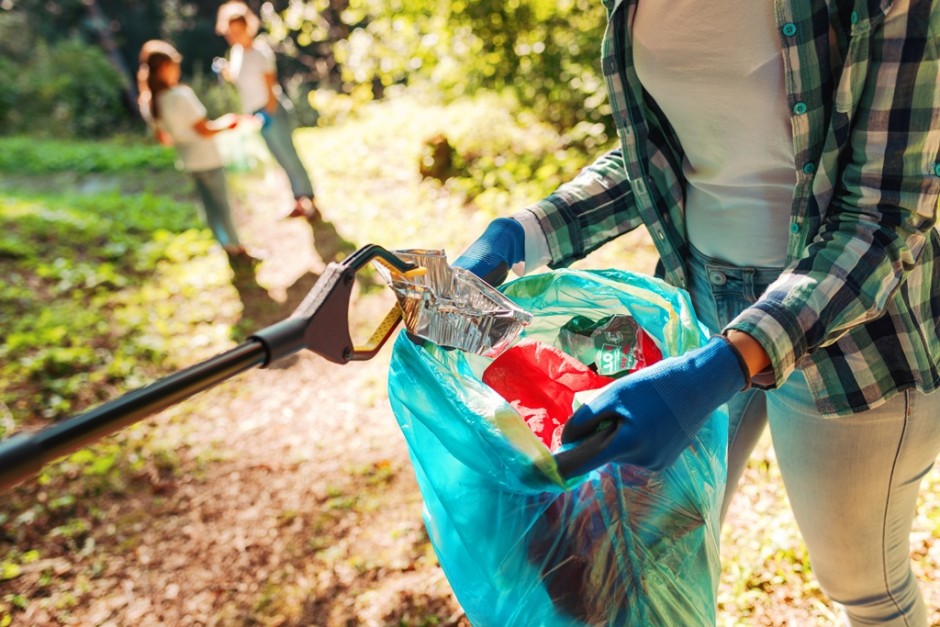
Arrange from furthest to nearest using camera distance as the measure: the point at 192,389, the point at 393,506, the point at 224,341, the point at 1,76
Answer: the point at 1,76 < the point at 224,341 < the point at 393,506 < the point at 192,389

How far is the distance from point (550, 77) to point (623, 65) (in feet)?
16.8

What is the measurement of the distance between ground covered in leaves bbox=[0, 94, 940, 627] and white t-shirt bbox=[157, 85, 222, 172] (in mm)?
957

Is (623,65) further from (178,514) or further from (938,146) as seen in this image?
(178,514)

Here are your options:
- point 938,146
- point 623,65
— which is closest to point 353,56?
point 623,65

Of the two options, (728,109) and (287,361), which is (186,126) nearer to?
(287,361)

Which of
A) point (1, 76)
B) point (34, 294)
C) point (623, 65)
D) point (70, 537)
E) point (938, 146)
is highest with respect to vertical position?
point (1, 76)

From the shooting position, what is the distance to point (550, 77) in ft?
19.9

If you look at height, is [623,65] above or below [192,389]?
above

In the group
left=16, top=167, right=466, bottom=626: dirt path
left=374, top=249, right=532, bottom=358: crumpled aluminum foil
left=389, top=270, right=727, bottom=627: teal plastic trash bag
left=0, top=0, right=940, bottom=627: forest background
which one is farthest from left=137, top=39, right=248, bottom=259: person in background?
left=389, top=270, right=727, bottom=627: teal plastic trash bag

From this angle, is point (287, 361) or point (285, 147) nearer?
point (287, 361)

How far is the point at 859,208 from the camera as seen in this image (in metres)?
0.97

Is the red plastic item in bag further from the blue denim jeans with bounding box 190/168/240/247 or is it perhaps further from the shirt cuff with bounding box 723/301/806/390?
the blue denim jeans with bounding box 190/168/240/247

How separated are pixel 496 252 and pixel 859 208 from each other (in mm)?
563

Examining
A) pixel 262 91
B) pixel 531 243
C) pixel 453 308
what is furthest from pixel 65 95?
pixel 453 308
